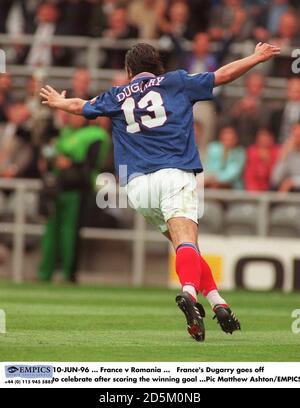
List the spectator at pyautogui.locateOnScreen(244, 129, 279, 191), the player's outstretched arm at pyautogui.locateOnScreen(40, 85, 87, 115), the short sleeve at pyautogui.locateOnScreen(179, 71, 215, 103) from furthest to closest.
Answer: the spectator at pyautogui.locateOnScreen(244, 129, 279, 191)
the player's outstretched arm at pyautogui.locateOnScreen(40, 85, 87, 115)
the short sleeve at pyautogui.locateOnScreen(179, 71, 215, 103)

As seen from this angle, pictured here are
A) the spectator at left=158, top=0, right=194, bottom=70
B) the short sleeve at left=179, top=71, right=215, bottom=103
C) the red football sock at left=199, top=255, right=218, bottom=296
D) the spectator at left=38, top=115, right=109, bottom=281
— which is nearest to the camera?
the short sleeve at left=179, top=71, right=215, bottom=103

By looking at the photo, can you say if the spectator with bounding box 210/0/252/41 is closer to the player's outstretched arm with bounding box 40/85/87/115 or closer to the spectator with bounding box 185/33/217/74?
the spectator with bounding box 185/33/217/74

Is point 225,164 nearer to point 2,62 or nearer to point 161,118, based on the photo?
point 2,62

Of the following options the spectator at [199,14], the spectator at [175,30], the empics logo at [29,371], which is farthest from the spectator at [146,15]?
the empics logo at [29,371]

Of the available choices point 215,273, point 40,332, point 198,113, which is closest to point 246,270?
point 215,273

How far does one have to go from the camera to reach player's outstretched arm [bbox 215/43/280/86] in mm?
9641

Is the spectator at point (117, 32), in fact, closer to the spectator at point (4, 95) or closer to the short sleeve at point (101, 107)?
the spectator at point (4, 95)

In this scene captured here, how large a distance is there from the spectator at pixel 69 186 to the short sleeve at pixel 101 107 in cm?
679

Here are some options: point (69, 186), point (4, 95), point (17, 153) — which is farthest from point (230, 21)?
point (69, 186)

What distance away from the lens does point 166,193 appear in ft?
31.9

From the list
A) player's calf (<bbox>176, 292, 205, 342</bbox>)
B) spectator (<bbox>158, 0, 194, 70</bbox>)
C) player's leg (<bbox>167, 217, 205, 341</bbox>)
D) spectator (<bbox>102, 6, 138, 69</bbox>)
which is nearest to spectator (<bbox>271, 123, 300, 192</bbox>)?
spectator (<bbox>158, 0, 194, 70</bbox>)

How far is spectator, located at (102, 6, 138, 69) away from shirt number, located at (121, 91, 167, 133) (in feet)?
33.2

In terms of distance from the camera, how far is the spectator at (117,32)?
1997cm

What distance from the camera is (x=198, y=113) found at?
1862 centimetres
